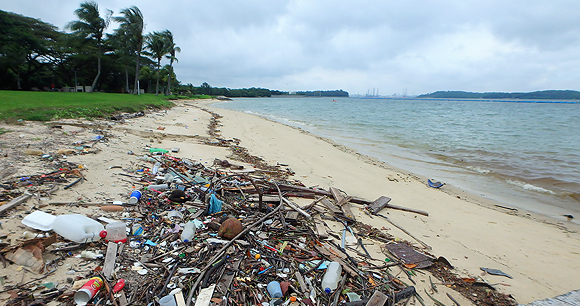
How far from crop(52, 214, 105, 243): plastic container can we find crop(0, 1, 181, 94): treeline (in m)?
40.7

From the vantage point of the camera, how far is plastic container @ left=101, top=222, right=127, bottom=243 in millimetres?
3096

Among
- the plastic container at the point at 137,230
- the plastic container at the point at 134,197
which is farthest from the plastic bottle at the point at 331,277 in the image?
the plastic container at the point at 134,197

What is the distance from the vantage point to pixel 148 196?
14.4ft

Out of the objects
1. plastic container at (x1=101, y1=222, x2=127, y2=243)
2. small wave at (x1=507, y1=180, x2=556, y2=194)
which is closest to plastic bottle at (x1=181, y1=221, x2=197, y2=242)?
plastic container at (x1=101, y1=222, x2=127, y2=243)

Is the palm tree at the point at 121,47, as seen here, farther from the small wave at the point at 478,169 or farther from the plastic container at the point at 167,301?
the plastic container at the point at 167,301

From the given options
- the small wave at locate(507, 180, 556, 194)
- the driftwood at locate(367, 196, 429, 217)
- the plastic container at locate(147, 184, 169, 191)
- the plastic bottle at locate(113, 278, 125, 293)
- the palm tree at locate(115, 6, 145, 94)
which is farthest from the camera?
the palm tree at locate(115, 6, 145, 94)

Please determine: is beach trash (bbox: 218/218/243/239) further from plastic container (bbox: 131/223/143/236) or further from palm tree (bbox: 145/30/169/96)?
palm tree (bbox: 145/30/169/96)

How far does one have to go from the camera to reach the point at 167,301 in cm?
236

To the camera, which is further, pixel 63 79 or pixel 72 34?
pixel 63 79

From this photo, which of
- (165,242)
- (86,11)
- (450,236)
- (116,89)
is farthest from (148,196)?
(116,89)

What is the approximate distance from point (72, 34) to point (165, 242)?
154 ft

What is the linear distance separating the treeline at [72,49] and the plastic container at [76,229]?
4067 cm

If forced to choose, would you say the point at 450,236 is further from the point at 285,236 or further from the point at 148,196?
the point at 148,196

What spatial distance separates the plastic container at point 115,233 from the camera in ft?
10.2
